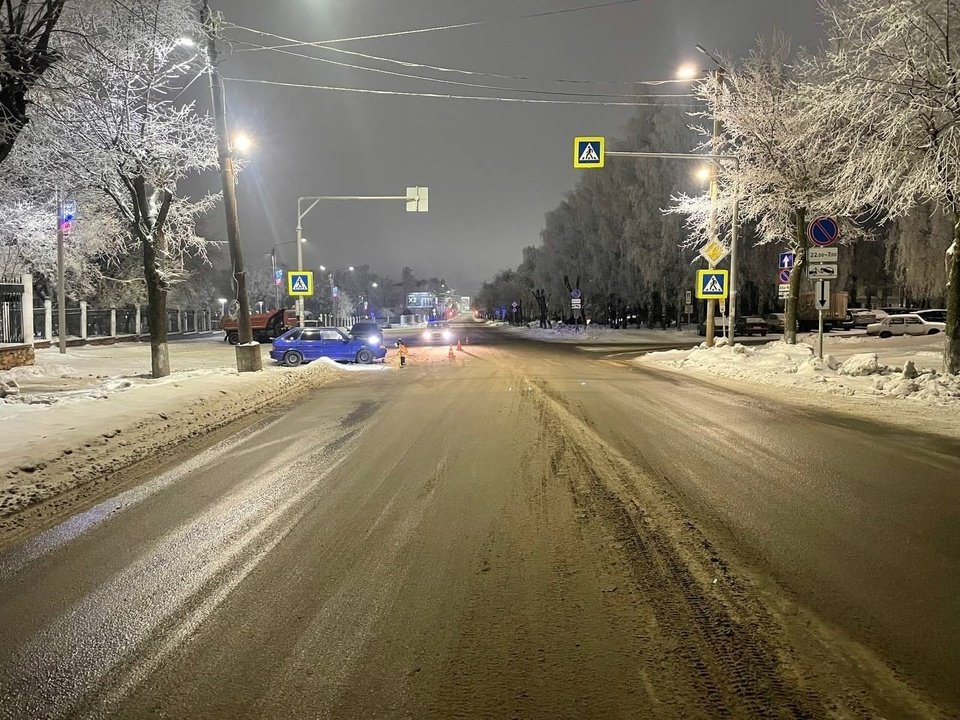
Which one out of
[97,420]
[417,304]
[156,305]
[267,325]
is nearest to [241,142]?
[156,305]

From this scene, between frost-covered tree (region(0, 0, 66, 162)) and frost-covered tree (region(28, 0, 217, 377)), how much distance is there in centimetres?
71

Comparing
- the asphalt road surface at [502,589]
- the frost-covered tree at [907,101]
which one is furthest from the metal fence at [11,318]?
the frost-covered tree at [907,101]

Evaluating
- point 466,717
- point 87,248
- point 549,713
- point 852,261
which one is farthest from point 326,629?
point 852,261

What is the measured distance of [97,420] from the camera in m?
9.97

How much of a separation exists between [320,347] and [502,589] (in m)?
22.9

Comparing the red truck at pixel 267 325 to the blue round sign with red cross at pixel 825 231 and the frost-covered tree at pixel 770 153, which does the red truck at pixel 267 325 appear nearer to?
the frost-covered tree at pixel 770 153

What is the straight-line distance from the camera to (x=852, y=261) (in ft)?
151

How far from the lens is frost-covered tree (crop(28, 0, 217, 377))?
13086 mm

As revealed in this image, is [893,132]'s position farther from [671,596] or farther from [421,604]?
[421,604]

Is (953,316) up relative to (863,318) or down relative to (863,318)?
down

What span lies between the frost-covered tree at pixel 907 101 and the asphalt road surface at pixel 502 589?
7.28 metres

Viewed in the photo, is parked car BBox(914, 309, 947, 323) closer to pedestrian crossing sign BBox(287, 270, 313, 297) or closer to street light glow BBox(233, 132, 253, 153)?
pedestrian crossing sign BBox(287, 270, 313, 297)

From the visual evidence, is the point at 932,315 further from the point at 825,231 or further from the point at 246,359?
the point at 246,359

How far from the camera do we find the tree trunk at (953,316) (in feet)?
44.8
